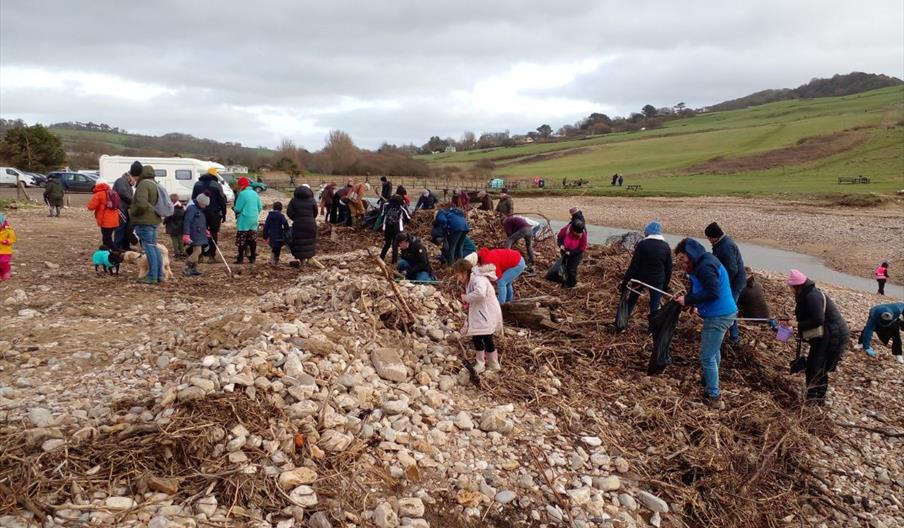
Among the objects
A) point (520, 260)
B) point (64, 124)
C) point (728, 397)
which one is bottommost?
point (728, 397)

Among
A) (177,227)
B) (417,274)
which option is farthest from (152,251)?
(417,274)

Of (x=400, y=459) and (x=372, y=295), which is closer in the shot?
(x=400, y=459)

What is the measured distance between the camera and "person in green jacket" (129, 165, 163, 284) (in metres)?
8.20

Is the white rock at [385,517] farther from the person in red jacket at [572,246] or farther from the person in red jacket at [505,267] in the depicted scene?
the person in red jacket at [572,246]

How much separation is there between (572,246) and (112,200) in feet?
25.6

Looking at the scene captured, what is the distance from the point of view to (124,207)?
10.1m

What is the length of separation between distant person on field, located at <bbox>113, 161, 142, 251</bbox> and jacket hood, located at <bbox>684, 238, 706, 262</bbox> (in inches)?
345

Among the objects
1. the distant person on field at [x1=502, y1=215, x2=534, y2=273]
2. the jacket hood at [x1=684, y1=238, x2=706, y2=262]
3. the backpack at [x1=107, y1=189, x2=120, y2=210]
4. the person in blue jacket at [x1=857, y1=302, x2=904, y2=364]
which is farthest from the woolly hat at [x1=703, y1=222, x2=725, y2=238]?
the backpack at [x1=107, y1=189, x2=120, y2=210]

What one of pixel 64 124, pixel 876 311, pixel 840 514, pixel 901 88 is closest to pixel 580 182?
pixel 876 311

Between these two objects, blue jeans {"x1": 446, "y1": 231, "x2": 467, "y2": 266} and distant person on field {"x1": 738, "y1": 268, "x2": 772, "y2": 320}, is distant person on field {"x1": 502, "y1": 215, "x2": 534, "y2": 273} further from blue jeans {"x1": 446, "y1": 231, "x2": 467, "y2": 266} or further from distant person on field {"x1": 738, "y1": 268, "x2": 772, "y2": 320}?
distant person on field {"x1": 738, "y1": 268, "x2": 772, "y2": 320}

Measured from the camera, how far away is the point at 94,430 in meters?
3.97

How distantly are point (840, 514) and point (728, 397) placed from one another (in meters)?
1.55

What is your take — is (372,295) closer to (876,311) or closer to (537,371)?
(537,371)

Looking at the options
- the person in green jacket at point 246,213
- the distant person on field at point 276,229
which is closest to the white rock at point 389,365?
the distant person on field at point 276,229
